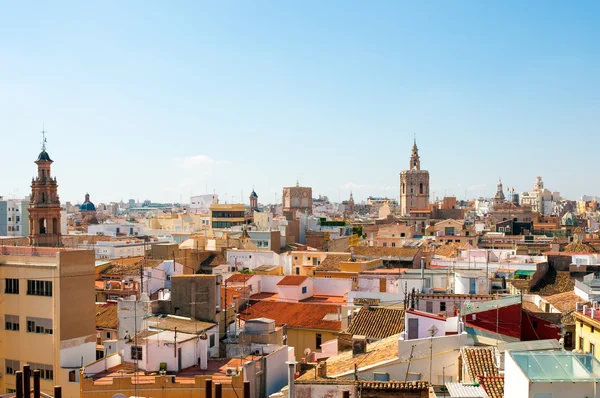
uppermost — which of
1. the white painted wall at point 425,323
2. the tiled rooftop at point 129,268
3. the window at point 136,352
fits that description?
the white painted wall at point 425,323

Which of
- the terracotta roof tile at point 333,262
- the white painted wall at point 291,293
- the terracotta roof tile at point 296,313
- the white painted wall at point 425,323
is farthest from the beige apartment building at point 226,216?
the white painted wall at point 425,323

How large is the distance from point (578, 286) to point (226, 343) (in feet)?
37.0

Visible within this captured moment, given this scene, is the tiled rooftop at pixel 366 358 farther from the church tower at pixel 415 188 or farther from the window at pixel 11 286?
the church tower at pixel 415 188

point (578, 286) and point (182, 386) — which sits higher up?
point (578, 286)

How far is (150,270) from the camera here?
3209 cm

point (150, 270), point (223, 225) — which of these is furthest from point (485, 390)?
point (223, 225)

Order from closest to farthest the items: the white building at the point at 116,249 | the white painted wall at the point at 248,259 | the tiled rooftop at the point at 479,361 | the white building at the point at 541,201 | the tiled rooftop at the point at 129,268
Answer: the tiled rooftop at the point at 479,361 → the tiled rooftop at the point at 129,268 → the white painted wall at the point at 248,259 → the white building at the point at 116,249 → the white building at the point at 541,201

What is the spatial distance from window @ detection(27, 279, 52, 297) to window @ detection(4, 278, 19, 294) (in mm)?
533

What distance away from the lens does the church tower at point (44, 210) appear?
35.9m

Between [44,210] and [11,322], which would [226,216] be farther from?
[11,322]

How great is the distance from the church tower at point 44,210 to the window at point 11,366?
52.2 feet

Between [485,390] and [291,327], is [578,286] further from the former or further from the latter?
[485,390]

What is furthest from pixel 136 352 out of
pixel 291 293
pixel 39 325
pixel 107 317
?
pixel 291 293

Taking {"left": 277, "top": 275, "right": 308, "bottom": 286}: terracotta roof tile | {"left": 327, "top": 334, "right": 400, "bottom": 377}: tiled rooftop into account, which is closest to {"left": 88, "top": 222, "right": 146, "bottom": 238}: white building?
{"left": 277, "top": 275, "right": 308, "bottom": 286}: terracotta roof tile
